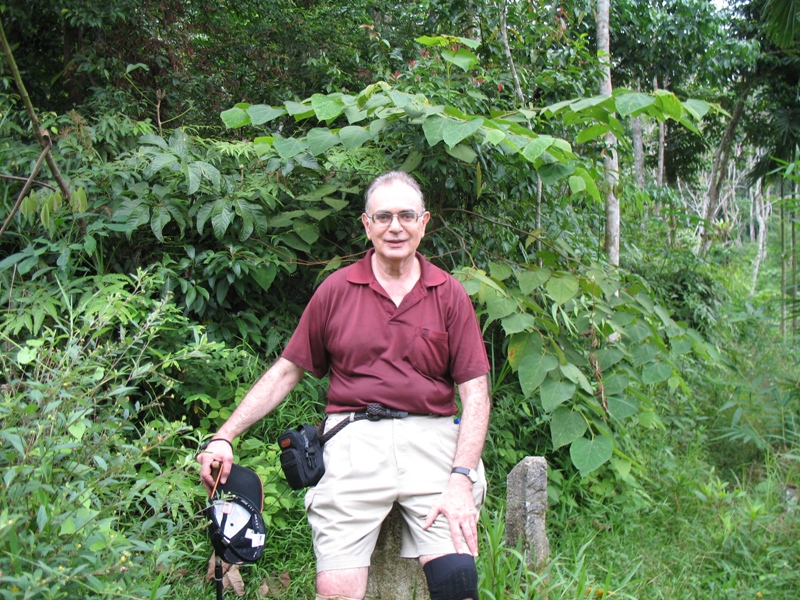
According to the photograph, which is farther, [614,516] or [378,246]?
[614,516]

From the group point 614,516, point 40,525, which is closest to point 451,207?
point 614,516

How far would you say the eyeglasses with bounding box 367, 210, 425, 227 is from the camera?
2.51 meters

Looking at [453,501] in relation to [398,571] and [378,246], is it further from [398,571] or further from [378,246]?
[378,246]

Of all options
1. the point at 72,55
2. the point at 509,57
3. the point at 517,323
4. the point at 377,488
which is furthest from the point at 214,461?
the point at 72,55

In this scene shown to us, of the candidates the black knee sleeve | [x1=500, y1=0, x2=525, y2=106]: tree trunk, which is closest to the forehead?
the black knee sleeve

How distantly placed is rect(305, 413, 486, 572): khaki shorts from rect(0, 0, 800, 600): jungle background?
0.46 m

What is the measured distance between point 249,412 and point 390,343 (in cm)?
56

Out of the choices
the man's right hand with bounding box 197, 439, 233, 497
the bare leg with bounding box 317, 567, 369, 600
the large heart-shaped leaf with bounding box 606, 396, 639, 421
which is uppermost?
the man's right hand with bounding box 197, 439, 233, 497

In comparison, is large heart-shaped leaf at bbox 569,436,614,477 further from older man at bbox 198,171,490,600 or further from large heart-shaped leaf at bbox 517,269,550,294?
large heart-shaped leaf at bbox 517,269,550,294

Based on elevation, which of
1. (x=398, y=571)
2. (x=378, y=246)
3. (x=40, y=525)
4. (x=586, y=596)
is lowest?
(x=586, y=596)

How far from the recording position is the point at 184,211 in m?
3.72

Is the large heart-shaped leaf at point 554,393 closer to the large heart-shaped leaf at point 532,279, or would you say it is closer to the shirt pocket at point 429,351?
the large heart-shaped leaf at point 532,279

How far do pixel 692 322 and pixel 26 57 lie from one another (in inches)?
287

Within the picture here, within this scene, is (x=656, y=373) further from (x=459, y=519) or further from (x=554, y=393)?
(x=459, y=519)
